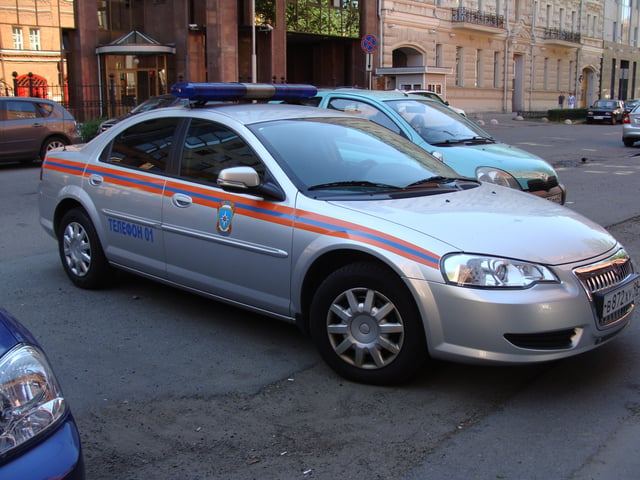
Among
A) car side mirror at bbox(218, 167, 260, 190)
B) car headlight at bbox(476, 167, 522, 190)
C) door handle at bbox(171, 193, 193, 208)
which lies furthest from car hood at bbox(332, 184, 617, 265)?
car headlight at bbox(476, 167, 522, 190)

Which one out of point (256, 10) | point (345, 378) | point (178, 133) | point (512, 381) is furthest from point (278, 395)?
point (256, 10)

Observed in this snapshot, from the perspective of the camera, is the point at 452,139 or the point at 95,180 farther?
the point at 452,139

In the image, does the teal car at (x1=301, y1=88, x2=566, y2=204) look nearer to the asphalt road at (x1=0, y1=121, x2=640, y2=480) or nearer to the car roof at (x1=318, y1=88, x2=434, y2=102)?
the car roof at (x1=318, y1=88, x2=434, y2=102)

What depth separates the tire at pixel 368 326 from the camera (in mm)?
3973

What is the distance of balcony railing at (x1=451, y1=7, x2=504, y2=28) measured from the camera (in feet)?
147

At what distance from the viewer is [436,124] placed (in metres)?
8.91

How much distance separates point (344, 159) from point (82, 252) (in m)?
2.48

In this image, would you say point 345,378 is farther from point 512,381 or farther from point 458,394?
point 512,381

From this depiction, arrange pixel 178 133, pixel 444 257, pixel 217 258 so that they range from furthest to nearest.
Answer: pixel 178 133 < pixel 217 258 < pixel 444 257

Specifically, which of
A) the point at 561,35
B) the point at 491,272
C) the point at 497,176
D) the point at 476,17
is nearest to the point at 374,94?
the point at 497,176

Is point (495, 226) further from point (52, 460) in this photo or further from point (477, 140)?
point (477, 140)

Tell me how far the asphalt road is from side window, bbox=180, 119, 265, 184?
44.1 inches

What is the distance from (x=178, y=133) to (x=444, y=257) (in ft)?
7.96

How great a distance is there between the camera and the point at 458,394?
4102mm
